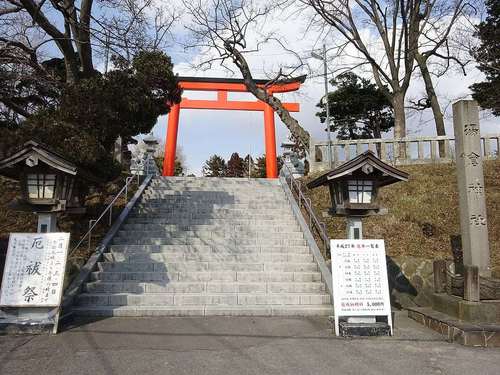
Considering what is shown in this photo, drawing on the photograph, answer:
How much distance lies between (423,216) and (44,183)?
30.8 ft

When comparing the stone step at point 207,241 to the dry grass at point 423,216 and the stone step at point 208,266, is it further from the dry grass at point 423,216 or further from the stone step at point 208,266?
the dry grass at point 423,216

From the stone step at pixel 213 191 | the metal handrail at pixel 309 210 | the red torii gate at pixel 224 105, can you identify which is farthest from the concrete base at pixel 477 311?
the red torii gate at pixel 224 105

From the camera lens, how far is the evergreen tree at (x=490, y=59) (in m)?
17.6

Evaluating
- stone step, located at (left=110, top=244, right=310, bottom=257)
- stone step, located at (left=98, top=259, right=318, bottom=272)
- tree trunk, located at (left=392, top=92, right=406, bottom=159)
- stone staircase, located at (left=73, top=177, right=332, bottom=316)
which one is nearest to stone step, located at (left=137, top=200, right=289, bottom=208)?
stone staircase, located at (left=73, top=177, right=332, bottom=316)

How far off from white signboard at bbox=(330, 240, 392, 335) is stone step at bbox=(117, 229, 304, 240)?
376cm

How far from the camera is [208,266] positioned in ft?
27.3

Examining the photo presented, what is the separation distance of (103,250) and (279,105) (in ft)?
35.6

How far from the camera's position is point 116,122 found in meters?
8.98

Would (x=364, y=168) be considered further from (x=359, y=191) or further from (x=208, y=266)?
(x=208, y=266)

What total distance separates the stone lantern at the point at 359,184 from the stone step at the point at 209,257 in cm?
237

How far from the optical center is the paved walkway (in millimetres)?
4395

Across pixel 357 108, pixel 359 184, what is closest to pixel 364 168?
pixel 359 184

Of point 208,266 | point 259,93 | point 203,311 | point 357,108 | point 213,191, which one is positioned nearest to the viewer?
point 203,311

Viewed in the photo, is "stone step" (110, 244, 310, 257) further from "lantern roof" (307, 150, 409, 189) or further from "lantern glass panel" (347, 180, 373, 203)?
"lantern roof" (307, 150, 409, 189)
